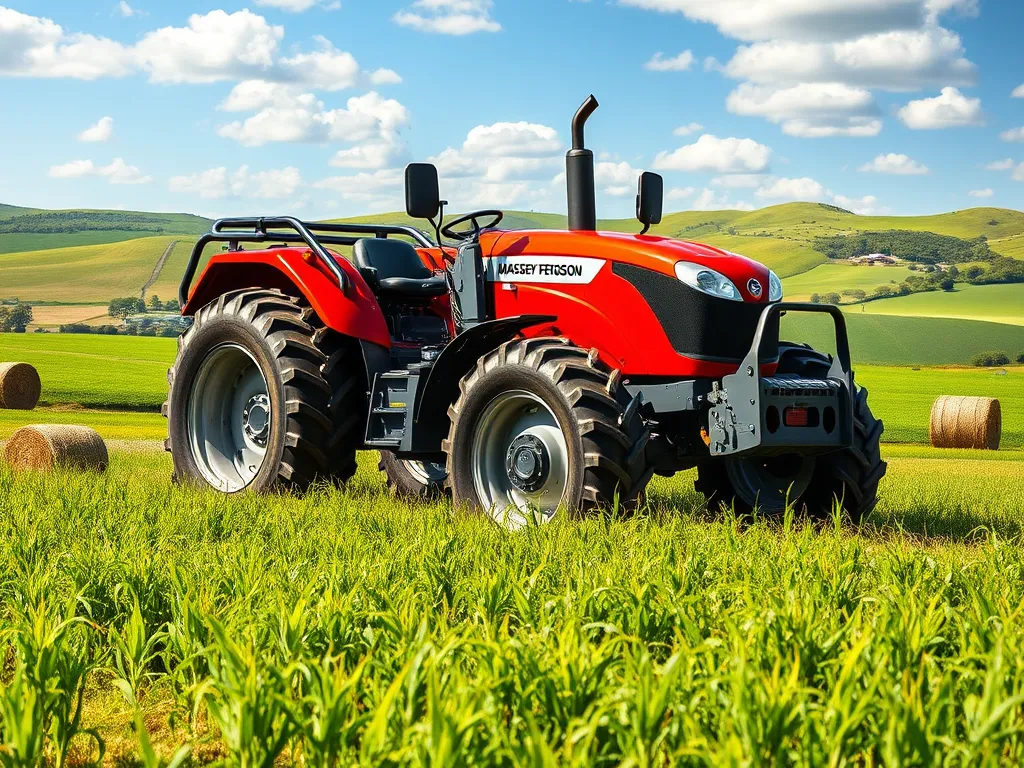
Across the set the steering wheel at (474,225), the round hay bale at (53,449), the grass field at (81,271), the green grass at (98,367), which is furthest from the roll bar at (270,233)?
the grass field at (81,271)

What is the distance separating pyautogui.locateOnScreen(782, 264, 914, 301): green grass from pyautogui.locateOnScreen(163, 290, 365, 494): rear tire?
6244 cm

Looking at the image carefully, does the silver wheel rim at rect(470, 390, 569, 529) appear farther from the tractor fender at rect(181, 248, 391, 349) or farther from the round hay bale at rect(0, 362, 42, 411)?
the round hay bale at rect(0, 362, 42, 411)

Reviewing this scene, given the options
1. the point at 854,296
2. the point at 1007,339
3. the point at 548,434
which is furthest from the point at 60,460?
the point at 854,296

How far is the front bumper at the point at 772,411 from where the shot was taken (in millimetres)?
5953

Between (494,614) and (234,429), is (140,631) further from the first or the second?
(234,429)

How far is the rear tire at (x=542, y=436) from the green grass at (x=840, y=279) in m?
63.5

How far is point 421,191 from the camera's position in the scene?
7.11m

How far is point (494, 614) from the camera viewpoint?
3.71 m

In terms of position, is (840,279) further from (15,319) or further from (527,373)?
(527,373)

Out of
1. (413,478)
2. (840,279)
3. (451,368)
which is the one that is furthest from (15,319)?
(451,368)

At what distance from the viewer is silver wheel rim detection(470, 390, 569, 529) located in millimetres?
6266

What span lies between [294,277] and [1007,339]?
158 ft

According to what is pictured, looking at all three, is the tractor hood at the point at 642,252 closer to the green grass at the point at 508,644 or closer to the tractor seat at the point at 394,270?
the tractor seat at the point at 394,270

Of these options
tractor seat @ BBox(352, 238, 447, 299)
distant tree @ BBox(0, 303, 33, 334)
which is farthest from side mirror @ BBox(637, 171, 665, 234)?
distant tree @ BBox(0, 303, 33, 334)
